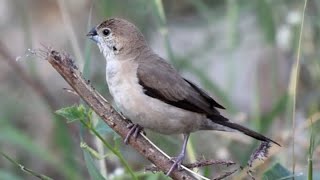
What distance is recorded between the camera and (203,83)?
5.80 metres

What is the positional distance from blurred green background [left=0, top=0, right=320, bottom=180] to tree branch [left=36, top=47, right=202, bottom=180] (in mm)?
216

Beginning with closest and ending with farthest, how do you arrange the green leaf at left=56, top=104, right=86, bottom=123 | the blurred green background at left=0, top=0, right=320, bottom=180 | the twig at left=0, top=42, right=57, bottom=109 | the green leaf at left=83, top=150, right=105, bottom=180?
1. the green leaf at left=56, top=104, right=86, bottom=123
2. the green leaf at left=83, top=150, right=105, bottom=180
3. the blurred green background at left=0, top=0, right=320, bottom=180
4. the twig at left=0, top=42, right=57, bottom=109

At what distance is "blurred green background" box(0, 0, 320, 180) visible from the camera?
5.15 metres

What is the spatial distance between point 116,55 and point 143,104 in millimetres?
395

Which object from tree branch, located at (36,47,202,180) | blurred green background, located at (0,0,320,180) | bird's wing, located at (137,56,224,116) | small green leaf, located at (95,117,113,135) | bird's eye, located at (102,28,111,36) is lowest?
tree branch, located at (36,47,202,180)

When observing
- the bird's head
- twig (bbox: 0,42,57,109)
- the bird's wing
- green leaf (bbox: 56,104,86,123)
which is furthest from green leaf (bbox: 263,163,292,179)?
twig (bbox: 0,42,57,109)

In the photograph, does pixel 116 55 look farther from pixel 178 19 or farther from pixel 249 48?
pixel 178 19

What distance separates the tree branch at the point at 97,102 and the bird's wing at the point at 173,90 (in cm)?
57

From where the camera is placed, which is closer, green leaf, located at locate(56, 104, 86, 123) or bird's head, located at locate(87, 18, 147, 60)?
green leaf, located at locate(56, 104, 86, 123)

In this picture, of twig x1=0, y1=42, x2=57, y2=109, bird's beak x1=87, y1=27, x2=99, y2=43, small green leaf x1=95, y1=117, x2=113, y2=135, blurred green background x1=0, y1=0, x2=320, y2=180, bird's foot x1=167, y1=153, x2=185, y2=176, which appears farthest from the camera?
twig x1=0, y1=42, x2=57, y2=109

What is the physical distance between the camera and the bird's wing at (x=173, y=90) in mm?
4168

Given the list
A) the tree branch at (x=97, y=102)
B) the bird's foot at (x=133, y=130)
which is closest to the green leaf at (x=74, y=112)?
the tree branch at (x=97, y=102)

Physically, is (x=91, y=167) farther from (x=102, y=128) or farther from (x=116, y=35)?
(x=116, y=35)

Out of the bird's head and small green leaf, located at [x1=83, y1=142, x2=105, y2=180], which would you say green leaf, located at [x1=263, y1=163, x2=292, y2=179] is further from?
the bird's head
